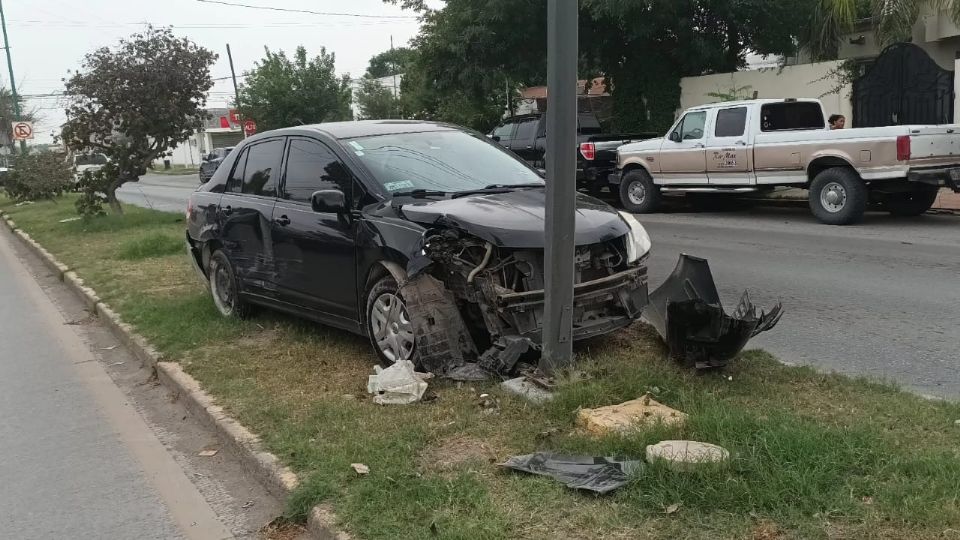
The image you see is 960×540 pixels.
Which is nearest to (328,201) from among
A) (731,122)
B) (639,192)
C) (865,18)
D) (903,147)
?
(903,147)

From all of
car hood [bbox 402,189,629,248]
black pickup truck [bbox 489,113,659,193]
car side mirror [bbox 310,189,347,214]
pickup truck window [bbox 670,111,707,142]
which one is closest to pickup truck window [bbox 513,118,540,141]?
black pickup truck [bbox 489,113,659,193]

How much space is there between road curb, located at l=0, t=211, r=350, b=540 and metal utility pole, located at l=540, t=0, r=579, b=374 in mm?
1664

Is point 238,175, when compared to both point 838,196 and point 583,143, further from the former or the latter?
point 583,143

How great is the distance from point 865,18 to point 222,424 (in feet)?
63.1

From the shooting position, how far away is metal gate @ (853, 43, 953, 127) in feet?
54.0

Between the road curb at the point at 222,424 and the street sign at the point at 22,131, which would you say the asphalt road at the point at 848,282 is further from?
the street sign at the point at 22,131

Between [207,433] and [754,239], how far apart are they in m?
8.44

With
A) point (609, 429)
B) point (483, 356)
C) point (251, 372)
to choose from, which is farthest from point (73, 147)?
point (609, 429)

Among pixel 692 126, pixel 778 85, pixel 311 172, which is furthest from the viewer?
pixel 778 85

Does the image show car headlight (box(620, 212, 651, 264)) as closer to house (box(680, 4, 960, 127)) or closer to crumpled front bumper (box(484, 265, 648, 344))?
crumpled front bumper (box(484, 265, 648, 344))

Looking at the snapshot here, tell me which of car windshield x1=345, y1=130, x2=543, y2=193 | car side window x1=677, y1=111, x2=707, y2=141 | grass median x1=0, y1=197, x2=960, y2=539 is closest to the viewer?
grass median x1=0, y1=197, x2=960, y2=539

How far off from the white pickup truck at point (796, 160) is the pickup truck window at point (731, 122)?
0.05 ft

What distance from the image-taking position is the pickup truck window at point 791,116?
529 inches

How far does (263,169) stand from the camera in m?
6.84
